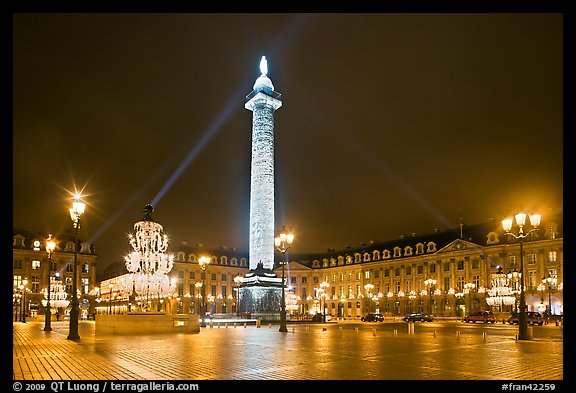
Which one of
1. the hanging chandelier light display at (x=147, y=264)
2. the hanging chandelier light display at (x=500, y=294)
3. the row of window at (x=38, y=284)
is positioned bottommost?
the row of window at (x=38, y=284)

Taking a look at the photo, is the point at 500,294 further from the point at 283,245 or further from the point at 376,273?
the point at 376,273

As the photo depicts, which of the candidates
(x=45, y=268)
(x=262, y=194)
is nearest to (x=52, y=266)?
(x=45, y=268)

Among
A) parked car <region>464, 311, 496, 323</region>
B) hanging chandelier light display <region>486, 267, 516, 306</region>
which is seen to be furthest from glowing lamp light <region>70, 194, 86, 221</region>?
parked car <region>464, 311, 496, 323</region>

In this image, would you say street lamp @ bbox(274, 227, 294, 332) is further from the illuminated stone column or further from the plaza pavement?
the illuminated stone column

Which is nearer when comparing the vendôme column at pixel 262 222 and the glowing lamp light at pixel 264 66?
the vendôme column at pixel 262 222

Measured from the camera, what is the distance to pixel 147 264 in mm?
29203

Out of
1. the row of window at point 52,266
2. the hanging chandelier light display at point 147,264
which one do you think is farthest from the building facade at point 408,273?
the hanging chandelier light display at point 147,264

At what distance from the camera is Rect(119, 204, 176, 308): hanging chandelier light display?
28.9 meters

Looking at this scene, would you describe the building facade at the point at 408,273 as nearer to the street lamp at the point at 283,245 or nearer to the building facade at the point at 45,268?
the building facade at the point at 45,268

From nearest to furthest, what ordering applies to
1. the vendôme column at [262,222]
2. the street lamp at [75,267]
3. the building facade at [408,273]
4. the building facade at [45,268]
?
the street lamp at [75,267] → the vendôme column at [262,222] → the building facade at [408,273] → the building facade at [45,268]

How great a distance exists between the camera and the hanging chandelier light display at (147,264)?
94.9ft

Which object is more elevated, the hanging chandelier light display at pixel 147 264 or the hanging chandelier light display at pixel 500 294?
the hanging chandelier light display at pixel 147 264
